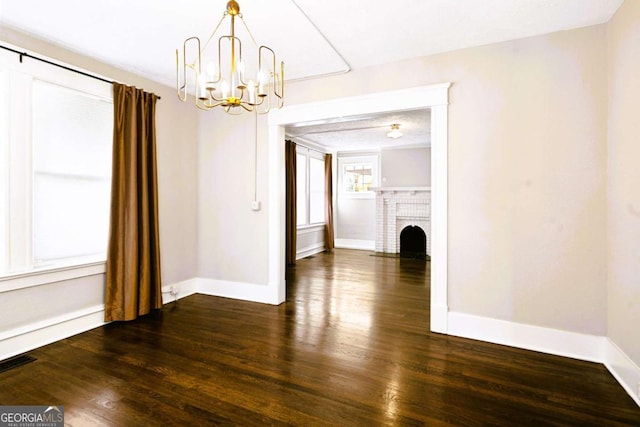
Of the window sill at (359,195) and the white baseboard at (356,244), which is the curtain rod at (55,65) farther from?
the white baseboard at (356,244)

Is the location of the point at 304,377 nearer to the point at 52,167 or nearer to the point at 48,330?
the point at 48,330

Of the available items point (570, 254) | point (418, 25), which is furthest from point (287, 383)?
point (418, 25)

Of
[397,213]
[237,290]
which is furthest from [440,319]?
[397,213]

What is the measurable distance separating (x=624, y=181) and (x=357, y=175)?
6.44m

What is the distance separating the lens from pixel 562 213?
2.56 meters

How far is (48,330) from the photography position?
2711mm

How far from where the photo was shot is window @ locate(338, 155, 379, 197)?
324 inches

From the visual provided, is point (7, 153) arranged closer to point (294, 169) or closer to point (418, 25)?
point (418, 25)

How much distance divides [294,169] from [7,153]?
4.45 metres

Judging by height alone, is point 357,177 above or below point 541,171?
above

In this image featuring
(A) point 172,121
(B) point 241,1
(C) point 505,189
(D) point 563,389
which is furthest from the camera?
(A) point 172,121

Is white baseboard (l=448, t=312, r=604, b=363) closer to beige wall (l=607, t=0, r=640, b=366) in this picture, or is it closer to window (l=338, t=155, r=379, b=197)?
beige wall (l=607, t=0, r=640, b=366)

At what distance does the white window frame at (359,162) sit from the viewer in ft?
26.8

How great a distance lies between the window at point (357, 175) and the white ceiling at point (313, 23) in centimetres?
522
